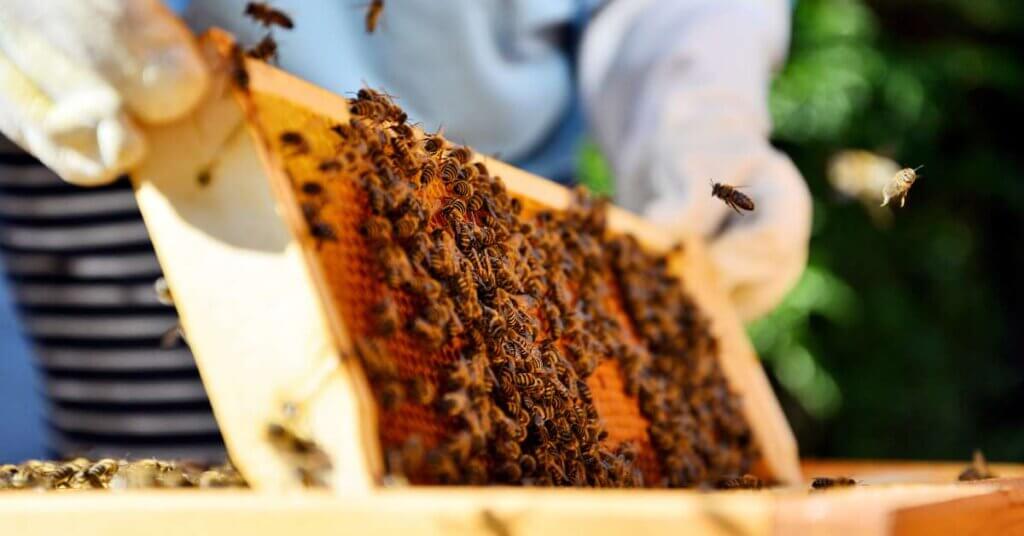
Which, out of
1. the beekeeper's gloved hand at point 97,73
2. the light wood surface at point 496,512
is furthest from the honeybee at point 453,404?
the beekeeper's gloved hand at point 97,73

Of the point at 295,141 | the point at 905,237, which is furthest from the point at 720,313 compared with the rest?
the point at 905,237

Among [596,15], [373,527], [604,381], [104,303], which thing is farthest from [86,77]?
[596,15]

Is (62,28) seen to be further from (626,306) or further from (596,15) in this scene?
(596,15)

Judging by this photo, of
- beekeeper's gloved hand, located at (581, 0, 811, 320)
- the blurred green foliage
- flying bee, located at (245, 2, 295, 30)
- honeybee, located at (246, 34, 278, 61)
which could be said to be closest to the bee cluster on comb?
honeybee, located at (246, 34, 278, 61)

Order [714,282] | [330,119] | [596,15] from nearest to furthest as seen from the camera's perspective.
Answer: [330,119]
[714,282]
[596,15]

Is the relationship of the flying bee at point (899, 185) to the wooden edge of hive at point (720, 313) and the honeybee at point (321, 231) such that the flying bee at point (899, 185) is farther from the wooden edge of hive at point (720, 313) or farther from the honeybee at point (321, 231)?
the honeybee at point (321, 231)

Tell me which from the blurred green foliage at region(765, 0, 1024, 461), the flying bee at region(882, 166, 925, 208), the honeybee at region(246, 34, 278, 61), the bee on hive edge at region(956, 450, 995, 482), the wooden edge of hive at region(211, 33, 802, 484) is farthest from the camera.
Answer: the blurred green foliage at region(765, 0, 1024, 461)

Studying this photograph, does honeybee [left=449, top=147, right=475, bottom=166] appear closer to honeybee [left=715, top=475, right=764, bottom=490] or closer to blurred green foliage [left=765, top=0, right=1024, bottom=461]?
honeybee [left=715, top=475, right=764, bottom=490]
